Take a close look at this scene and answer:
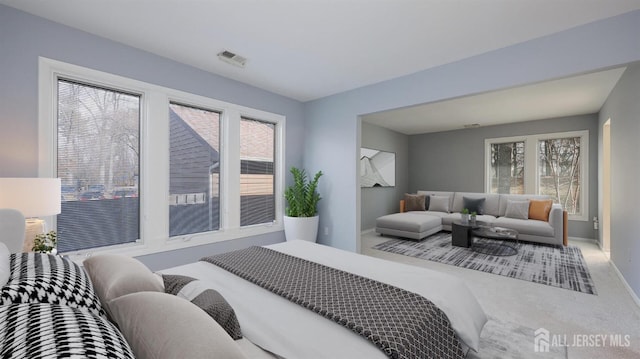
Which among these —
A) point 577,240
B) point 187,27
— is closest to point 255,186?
point 187,27

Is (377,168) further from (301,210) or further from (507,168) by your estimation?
(301,210)

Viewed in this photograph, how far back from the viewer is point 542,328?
87.9 inches

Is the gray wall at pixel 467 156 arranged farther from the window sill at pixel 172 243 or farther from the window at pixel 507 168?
the window sill at pixel 172 243

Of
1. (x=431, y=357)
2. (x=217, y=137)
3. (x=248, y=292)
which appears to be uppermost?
(x=217, y=137)

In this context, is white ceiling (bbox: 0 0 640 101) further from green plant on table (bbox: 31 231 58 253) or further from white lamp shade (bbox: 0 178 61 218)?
green plant on table (bbox: 31 231 58 253)

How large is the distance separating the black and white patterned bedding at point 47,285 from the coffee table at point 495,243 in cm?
504

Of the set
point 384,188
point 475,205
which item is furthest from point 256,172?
point 475,205

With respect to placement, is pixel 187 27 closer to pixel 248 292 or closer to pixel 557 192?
pixel 248 292

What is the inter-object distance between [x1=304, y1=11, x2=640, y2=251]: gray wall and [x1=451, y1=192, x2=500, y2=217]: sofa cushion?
3.59 metres

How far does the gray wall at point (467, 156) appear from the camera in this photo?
17.5ft

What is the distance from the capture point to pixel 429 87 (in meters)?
3.31

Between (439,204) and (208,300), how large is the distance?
632 cm

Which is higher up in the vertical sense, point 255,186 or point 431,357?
point 255,186

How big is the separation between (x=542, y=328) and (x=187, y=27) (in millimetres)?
4033
